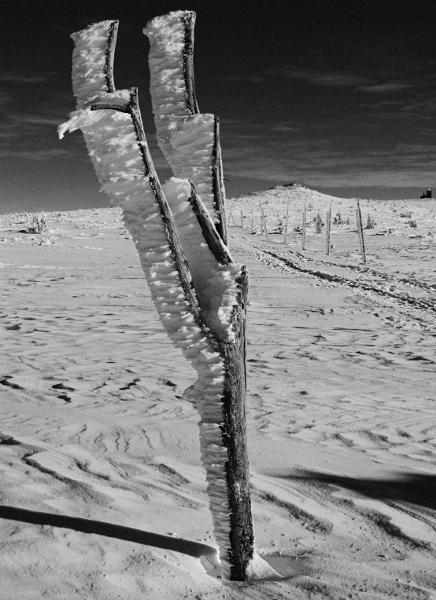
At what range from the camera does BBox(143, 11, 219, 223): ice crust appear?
198cm

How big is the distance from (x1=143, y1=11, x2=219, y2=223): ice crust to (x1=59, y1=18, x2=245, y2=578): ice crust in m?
0.06

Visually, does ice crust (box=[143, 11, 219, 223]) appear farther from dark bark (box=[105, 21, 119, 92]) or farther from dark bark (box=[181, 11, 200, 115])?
dark bark (box=[105, 21, 119, 92])

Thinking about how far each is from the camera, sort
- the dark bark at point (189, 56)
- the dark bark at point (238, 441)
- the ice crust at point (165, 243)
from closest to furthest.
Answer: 1. the ice crust at point (165, 243)
2. the dark bark at point (189, 56)
3. the dark bark at point (238, 441)

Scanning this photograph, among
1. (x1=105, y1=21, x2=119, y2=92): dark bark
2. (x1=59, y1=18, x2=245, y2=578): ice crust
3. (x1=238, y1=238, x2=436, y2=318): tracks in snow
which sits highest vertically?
(x1=105, y1=21, x2=119, y2=92): dark bark

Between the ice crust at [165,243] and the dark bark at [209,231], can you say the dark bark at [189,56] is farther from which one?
the dark bark at [209,231]

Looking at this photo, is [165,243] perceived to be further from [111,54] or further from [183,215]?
[111,54]

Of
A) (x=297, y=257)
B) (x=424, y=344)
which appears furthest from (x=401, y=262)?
(x=424, y=344)

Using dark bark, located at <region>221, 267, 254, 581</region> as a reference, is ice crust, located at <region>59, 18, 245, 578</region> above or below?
above

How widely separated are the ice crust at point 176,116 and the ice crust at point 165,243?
0.06 meters

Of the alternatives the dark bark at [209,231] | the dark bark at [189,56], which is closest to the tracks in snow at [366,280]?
the dark bark at [209,231]

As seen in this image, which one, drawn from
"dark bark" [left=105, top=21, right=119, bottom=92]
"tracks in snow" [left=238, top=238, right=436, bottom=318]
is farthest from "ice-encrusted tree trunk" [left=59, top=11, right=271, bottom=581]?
"tracks in snow" [left=238, top=238, right=436, bottom=318]

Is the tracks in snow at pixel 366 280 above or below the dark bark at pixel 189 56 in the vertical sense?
below

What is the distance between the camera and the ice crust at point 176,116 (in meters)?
1.98

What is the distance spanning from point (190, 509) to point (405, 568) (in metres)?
1.03
